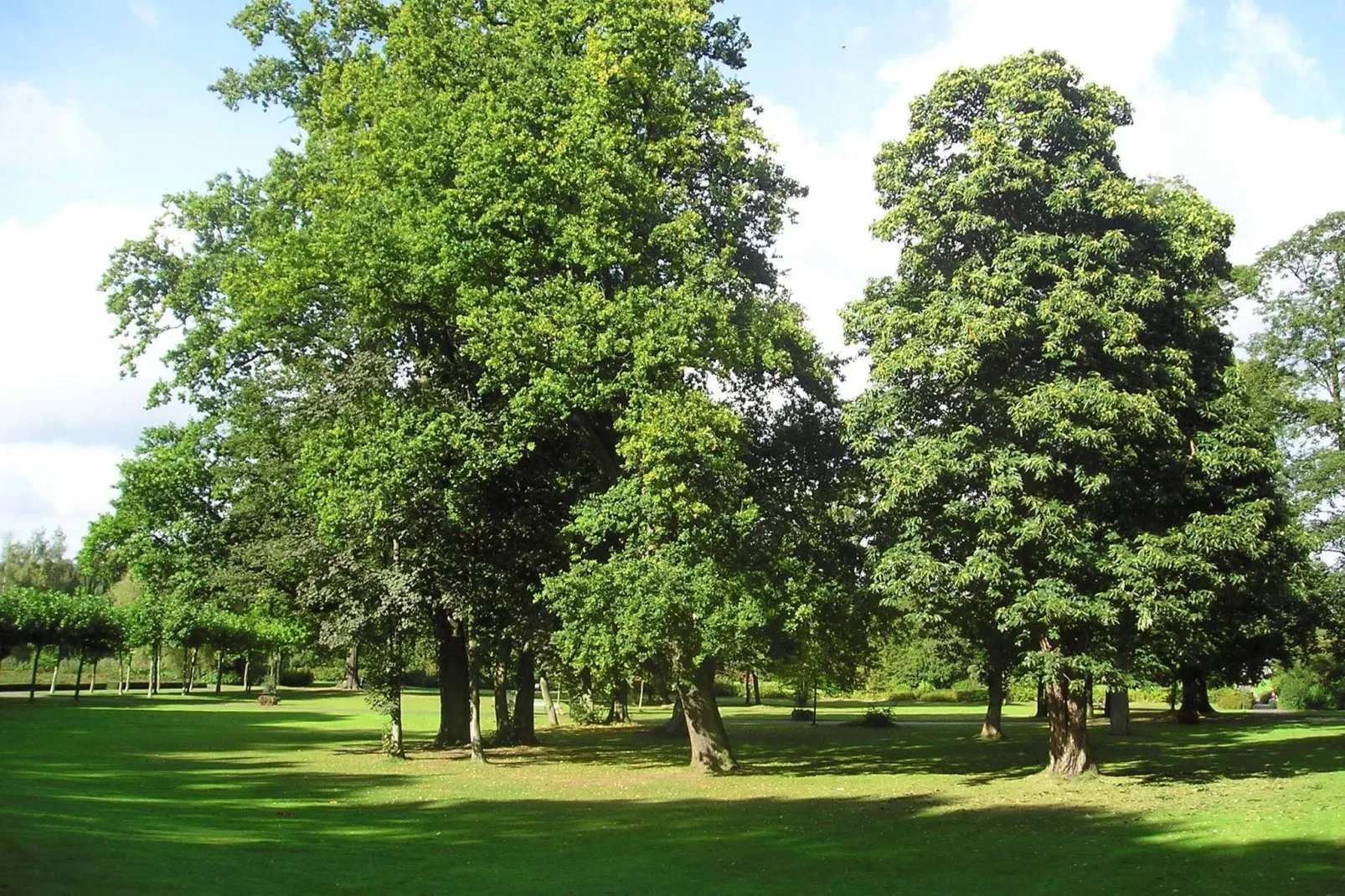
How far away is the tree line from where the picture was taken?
81.9 ft

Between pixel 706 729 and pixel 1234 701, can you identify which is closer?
pixel 706 729

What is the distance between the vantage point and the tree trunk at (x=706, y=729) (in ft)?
95.2

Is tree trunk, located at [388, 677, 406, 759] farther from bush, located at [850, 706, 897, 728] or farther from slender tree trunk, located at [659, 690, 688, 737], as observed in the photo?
bush, located at [850, 706, 897, 728]

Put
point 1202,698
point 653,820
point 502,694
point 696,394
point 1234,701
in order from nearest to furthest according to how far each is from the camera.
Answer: point 653,820
point 696,394
point 502,694
point 1202,698
point 1234,701

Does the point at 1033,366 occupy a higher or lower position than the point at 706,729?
higher

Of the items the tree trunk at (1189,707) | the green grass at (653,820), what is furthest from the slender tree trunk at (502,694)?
the tree trunk at (1189,707)

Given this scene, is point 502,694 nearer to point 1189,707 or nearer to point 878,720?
point 878,720

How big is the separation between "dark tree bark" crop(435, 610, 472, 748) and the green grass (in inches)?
74.9

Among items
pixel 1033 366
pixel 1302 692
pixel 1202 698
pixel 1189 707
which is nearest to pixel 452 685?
pixel 1033 366

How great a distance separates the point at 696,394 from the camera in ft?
82.7

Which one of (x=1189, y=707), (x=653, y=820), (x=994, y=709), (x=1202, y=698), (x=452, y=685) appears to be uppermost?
(x=452, y=685)

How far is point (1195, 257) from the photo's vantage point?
26.5m

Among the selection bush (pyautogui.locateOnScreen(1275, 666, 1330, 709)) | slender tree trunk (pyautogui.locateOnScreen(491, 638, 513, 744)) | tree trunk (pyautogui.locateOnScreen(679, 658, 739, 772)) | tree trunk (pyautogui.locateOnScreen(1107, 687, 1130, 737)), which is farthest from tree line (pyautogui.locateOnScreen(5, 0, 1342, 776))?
bush (pyautogui.locateOnScreen(1275, 666, 1330, 709))

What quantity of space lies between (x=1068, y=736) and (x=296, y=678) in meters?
87.3
